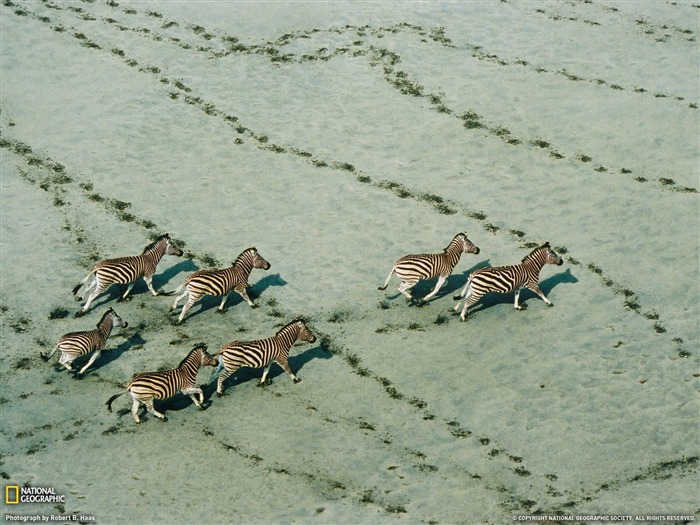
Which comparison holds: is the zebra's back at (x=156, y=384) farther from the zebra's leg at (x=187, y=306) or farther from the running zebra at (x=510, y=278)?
the running zebra at (x=510, y=278)

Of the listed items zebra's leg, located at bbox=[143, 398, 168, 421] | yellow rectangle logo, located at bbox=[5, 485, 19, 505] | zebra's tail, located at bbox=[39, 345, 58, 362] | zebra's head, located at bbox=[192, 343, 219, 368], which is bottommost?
yellow rectangle logo, located at bbox=[5, 485, 19, 505]

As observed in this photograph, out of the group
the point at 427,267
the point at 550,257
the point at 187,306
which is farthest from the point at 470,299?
the point at 187,306

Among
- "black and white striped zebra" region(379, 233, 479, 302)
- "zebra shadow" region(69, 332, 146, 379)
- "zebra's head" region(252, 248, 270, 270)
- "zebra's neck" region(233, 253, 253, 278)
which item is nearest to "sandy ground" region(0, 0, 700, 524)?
"zebra shadow" region(69, 332, 146, 379)

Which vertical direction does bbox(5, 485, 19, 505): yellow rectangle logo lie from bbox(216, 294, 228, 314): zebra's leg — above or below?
below

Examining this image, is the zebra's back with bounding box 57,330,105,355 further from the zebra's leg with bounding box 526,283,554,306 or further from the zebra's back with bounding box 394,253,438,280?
the zebra's leg with bounding box 526,283,554,306

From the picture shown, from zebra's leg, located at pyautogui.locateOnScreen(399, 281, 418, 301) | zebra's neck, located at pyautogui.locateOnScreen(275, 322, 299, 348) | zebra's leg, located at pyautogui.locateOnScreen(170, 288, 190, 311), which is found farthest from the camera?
zebra's leg, located at pyautogui.locateOnScreen(399, 281, 418, 301)

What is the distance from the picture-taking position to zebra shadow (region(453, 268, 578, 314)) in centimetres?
2362

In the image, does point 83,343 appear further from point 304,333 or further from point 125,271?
point 304,333

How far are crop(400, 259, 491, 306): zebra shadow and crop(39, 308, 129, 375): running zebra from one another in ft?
24.5

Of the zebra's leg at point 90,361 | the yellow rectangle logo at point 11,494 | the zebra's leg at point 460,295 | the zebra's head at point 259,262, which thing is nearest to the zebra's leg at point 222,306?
the zebra's head at point 259,262

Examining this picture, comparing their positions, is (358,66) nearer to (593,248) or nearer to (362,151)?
(362,151)

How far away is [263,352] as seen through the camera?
20.2 metres

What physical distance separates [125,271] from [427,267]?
25.2ft

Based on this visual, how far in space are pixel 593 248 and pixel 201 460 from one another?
43.7ft
